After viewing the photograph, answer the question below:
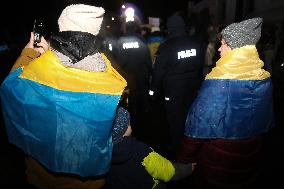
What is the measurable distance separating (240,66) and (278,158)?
13.0 feet

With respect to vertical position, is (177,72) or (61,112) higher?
(61,112)

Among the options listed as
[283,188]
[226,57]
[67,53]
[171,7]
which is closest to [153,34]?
[283,188]

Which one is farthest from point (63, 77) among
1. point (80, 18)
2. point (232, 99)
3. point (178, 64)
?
point (178, 64)

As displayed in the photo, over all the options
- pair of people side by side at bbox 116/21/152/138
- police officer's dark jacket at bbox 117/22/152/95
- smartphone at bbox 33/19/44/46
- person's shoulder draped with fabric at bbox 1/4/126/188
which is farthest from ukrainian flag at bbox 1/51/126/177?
police officer's dark jacket at bbox 117/22/152/95

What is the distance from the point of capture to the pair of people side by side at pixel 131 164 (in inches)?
91.1

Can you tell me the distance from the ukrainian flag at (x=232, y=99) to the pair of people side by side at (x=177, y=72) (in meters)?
2.80

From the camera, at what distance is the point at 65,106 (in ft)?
6.34

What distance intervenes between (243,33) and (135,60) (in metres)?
4.47

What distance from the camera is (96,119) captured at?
1.98 m

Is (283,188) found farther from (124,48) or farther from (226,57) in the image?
(124,48)

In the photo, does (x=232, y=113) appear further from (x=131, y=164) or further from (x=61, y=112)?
(x=61, y=112)

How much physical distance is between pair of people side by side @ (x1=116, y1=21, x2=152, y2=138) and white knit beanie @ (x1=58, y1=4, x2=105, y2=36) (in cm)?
480

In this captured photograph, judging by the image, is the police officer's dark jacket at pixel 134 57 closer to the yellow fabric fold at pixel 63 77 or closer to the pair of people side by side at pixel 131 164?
the pair of people side by side at pixel 131 164

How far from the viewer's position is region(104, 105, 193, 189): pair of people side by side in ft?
7.59
